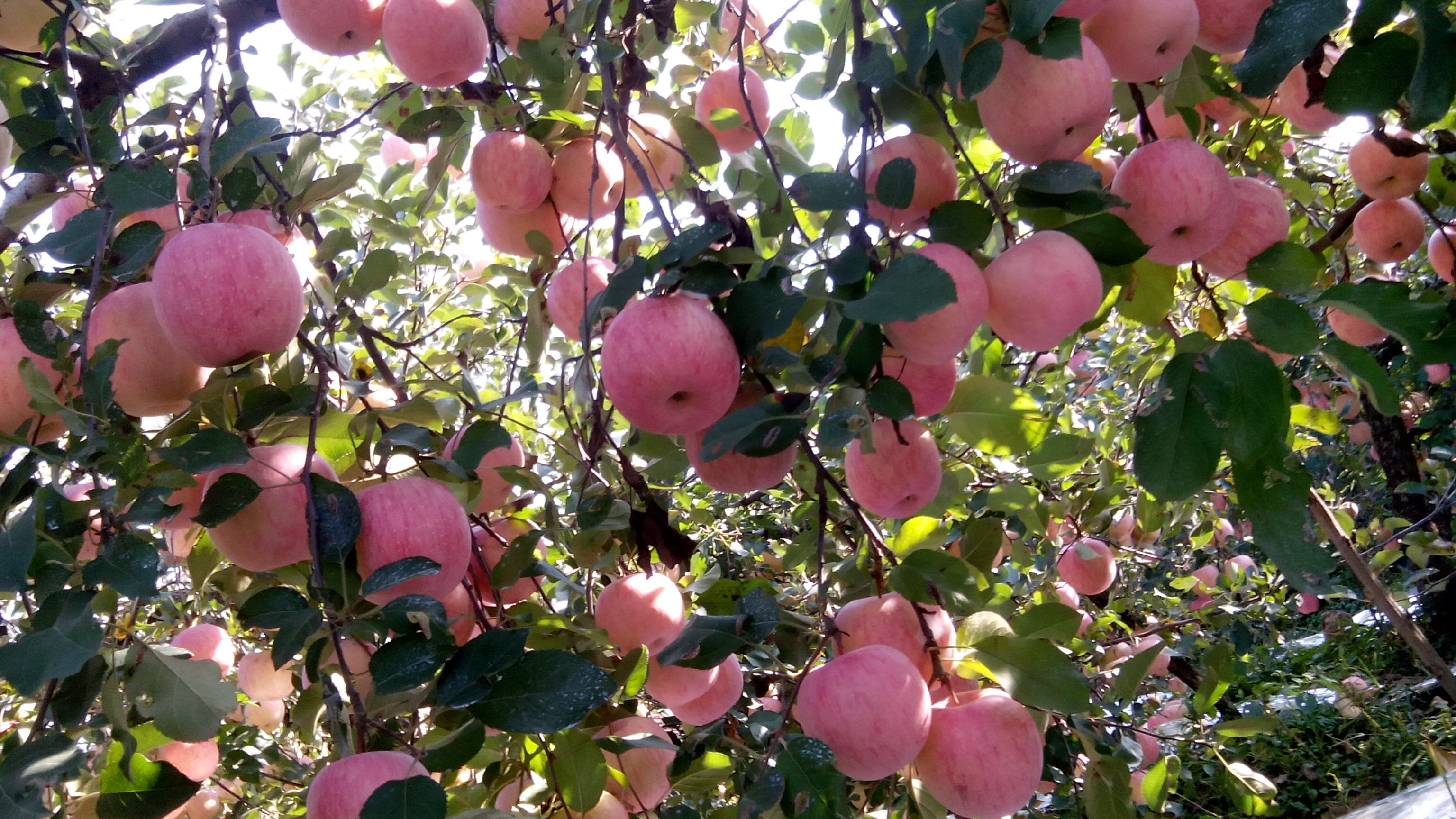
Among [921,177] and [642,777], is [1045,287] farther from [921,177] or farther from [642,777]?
[642,777]

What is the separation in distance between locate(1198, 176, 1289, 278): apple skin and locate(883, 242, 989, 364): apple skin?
1.25ft

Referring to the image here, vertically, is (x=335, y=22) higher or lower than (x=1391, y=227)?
higher

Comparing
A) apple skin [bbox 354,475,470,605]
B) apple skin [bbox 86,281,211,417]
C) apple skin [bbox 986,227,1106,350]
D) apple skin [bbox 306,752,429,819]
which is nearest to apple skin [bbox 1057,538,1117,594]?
apple skin [bbox 986,227,1106,350]

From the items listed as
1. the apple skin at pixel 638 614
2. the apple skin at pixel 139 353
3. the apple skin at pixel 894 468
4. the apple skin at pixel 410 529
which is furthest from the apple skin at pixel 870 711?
the apple skin at pixel 139 353

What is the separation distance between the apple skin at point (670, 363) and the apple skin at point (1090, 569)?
1637mm

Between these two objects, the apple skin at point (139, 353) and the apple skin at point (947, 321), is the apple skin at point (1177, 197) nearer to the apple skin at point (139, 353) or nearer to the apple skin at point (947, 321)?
the apple skin at point (947, 321)

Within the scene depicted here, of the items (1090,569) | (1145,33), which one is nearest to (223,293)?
(1145,33)

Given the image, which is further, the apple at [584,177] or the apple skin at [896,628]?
the apple at [584,177]

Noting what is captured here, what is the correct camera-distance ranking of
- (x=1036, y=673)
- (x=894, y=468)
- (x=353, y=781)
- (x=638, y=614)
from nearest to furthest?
(x=353, y=781) → (x=1036, y=673) → (x=894, y=468) → (x=638, y=614)

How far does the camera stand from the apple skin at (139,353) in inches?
37.0

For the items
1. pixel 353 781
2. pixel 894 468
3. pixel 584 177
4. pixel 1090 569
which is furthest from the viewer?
pixel 1090 569

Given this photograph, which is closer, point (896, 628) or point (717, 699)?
point (896, 628)

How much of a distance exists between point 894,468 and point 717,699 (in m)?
0.46

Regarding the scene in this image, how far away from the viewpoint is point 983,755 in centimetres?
94
